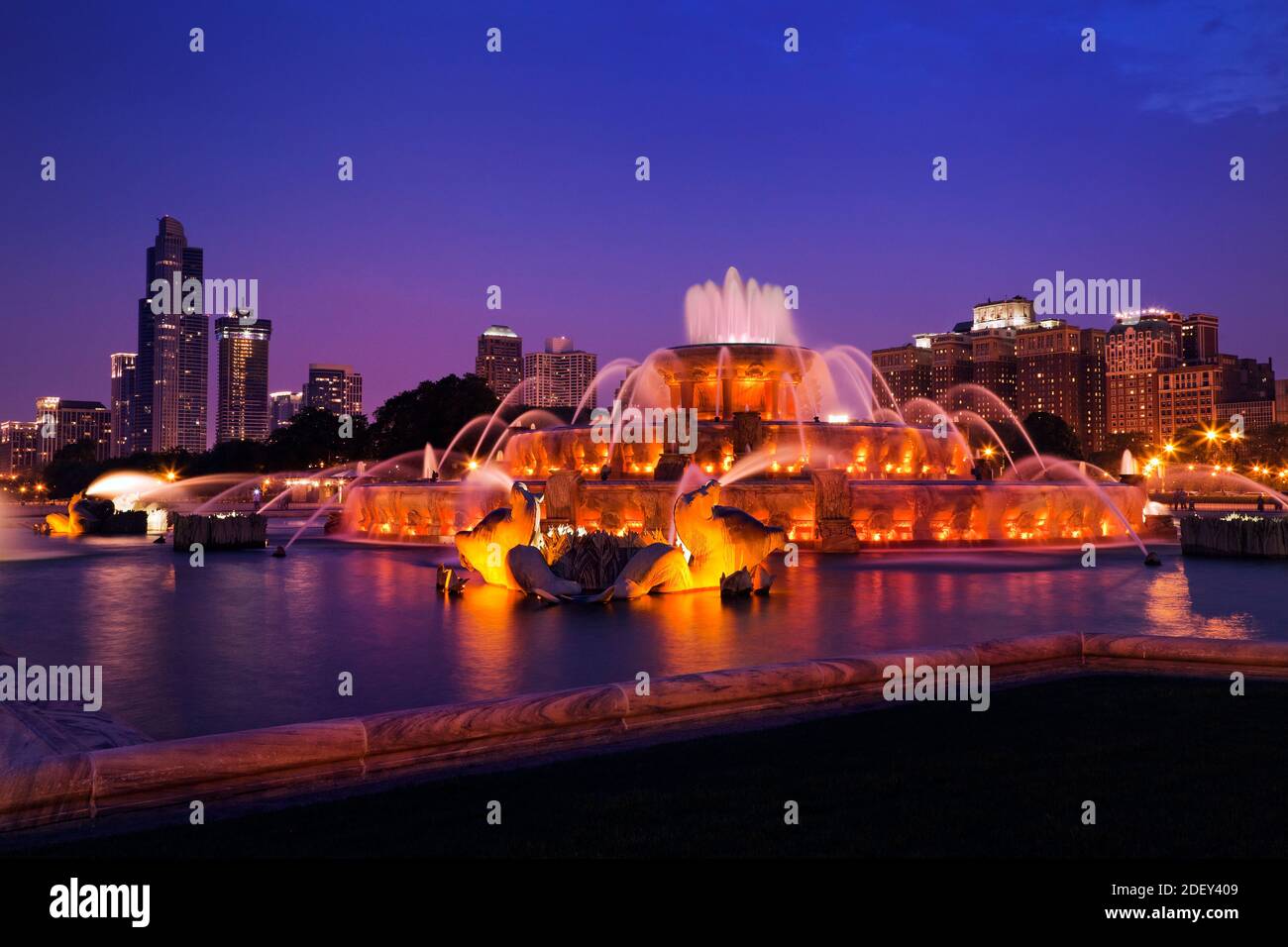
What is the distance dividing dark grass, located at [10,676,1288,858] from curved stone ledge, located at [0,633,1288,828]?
0.30 m

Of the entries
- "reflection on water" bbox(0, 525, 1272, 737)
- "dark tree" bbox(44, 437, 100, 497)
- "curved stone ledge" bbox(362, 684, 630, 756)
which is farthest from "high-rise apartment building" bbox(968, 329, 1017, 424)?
"curved stone ledge" bbox(362, 684, 630, 756)

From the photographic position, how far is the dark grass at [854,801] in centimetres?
483

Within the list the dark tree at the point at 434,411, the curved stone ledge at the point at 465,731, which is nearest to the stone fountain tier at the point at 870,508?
the curved stone ledge at the point at 465,731

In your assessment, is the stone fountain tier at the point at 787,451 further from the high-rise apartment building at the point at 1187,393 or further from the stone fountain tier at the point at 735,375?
the high-rise apartment building at the point at 1187,393

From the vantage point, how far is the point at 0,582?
58.6 feet

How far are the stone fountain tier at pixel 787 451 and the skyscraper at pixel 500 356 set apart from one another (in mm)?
155052

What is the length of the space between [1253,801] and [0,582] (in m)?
19.7

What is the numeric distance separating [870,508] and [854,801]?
20971 millimetres

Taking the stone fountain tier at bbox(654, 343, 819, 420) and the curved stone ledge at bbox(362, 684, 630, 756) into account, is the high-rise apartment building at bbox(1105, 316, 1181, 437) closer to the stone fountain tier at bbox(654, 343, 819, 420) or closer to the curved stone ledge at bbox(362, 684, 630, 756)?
the stone fountain tier at bbox(654, 343, 819, 420)

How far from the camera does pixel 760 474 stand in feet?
92.2
